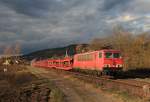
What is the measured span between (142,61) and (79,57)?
47.1 ft

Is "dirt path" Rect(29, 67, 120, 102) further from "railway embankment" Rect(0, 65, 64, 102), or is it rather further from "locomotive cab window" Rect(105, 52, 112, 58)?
"locomotive cab window" Rect(105, 52, 112, 58)

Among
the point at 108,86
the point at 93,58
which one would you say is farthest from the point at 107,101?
the point at 93,58

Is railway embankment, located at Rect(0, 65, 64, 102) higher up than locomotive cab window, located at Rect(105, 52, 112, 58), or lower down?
lower down

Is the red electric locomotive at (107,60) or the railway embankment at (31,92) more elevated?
the red electric locomotive at (107,60)

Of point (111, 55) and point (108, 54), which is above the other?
point (108, 54)

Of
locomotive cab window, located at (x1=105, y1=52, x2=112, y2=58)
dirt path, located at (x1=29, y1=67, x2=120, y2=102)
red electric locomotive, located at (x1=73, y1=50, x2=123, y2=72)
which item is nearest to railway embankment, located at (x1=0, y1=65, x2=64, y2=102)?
dirt path, located at (x1=29, y1=67, x2=120, y2=102)

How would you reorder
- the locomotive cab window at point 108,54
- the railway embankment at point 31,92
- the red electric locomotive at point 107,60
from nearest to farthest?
the railway embankment at point 31,92 < the red electric locomotive at point 107,60 < the locomotive cab window at point 108,54

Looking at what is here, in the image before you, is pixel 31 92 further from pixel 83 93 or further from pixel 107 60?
pixel 107 60

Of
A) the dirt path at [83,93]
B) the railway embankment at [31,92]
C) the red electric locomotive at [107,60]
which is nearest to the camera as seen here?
the dirt path at [83,93]

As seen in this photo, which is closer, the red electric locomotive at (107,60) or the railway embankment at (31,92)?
the railway embankment at (31,92)

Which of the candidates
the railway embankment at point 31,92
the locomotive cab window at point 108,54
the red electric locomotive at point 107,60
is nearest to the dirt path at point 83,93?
the railway embankment at point 31,92

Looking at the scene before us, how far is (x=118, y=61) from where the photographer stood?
107ft

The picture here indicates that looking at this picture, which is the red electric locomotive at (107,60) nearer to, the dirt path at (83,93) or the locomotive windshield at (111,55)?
the locomotive windshield at (111,55)

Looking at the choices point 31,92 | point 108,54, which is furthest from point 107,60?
point 31,92
